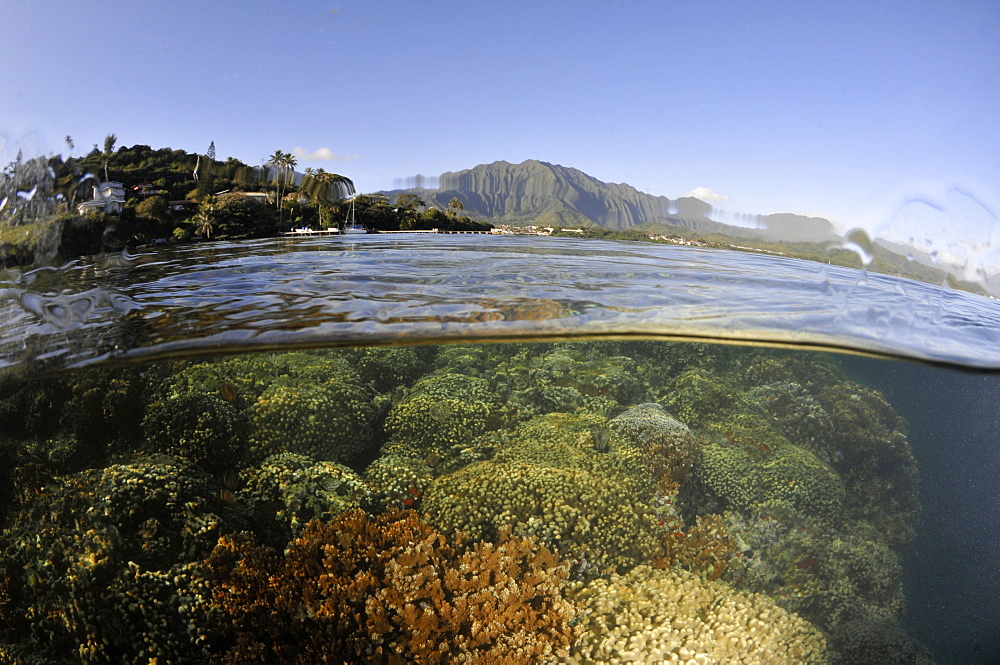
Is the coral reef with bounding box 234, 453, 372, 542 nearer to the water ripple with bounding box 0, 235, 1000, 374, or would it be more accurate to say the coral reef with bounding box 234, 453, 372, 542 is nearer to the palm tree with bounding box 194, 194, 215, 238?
the water ripple with bounding box 0, 235, 1000, 374

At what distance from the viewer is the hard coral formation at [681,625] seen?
9.85 ft

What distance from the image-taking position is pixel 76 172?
3.97 meters

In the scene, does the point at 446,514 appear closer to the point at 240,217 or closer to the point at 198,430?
the point at 198,430

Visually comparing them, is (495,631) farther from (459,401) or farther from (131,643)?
(131,643)

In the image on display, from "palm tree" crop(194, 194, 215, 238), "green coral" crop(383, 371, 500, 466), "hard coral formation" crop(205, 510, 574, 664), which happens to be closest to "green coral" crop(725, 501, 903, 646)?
"hard coral formation" crop(205, 510, 574, 664)

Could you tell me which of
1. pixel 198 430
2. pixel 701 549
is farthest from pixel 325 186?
pixel 701 549

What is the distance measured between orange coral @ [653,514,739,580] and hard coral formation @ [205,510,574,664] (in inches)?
31.3

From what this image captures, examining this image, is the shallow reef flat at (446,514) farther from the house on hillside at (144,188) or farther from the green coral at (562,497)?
the house on hillside at (144,188)

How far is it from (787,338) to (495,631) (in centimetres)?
367

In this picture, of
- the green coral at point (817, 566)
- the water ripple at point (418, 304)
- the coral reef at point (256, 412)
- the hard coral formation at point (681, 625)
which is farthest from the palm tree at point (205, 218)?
the green coral at point (817, 566)

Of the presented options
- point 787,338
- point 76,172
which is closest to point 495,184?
point 787,338

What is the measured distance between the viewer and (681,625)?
3.10 metres

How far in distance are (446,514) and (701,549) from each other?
180 cm

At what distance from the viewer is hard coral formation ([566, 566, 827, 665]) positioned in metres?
3.00
